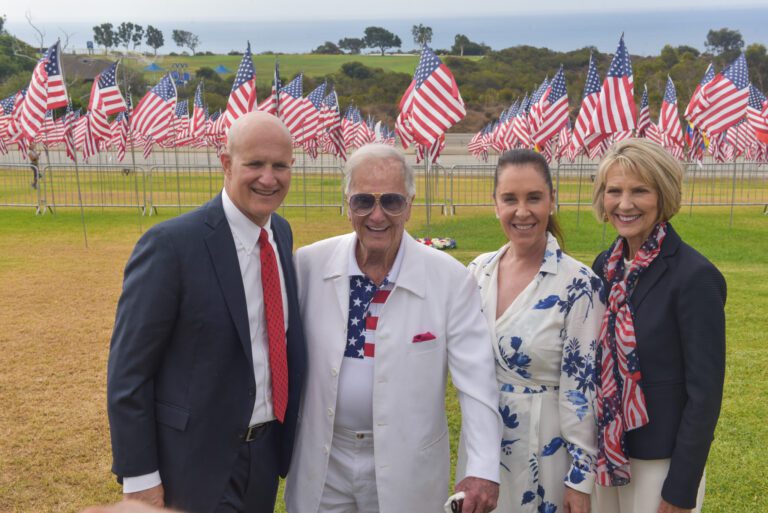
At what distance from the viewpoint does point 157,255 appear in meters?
2.70

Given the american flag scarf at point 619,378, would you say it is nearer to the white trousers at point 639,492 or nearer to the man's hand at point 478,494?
the white trousers at point 639,492

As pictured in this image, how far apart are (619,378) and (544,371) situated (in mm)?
286

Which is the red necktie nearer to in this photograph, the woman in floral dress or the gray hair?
the gray hair

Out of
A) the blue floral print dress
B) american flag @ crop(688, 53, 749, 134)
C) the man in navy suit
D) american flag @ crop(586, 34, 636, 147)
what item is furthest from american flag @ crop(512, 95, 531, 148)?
the man in navy suit

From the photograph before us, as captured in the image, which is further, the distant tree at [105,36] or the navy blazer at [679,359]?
the distant tree at [105,36]

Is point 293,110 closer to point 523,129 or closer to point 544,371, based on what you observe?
point 523,129

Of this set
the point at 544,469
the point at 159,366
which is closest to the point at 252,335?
the point at 159,366

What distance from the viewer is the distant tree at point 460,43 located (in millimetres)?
126625

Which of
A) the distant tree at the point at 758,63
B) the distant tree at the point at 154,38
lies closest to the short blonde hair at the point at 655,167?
the distant tree at the point at 758,63

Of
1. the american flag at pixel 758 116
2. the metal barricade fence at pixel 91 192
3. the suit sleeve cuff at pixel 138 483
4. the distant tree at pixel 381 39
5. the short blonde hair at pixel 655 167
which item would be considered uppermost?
the distant tree at pixel 381 39

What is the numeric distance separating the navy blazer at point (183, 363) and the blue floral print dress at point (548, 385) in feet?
3.40

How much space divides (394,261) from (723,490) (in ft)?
11.2

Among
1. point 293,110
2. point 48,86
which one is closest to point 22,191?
point 293,110

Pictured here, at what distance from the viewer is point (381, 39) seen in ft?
511
